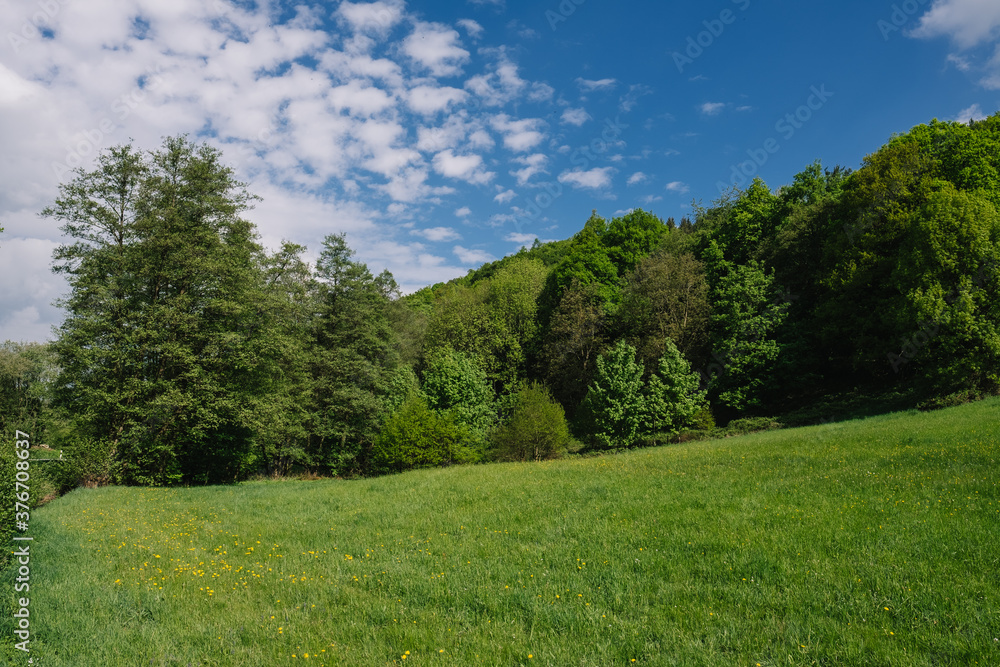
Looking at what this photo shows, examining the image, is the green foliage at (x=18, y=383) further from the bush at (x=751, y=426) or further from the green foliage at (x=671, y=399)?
the bush at (x=751, y=426)

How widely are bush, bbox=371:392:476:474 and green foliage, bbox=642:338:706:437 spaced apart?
1306cm

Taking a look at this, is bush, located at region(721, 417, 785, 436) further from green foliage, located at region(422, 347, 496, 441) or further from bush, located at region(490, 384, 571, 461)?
green foliage, located at region(422, 347, 496, 441)

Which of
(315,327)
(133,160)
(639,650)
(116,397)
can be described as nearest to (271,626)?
(639,650)

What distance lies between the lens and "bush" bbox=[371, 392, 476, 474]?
29188mm

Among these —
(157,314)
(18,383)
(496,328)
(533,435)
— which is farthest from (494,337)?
(18,383)

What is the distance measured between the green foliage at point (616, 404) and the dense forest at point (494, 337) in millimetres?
160

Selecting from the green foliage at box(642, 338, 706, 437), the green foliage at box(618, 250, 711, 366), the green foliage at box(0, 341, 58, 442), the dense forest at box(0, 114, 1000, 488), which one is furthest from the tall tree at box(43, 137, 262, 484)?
the green foliage at box(618, 250, 711, 366)

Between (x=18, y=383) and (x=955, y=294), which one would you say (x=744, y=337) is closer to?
(x=955, y=294)

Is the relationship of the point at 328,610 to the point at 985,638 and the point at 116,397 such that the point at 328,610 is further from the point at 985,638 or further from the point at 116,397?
the point at 116,397

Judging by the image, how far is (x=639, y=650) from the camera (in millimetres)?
5207

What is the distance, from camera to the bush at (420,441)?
29.2 meters

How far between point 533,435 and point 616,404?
20.9ft

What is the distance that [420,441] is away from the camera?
29234 millimetres

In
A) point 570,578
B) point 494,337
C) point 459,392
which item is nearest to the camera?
point 570,578
